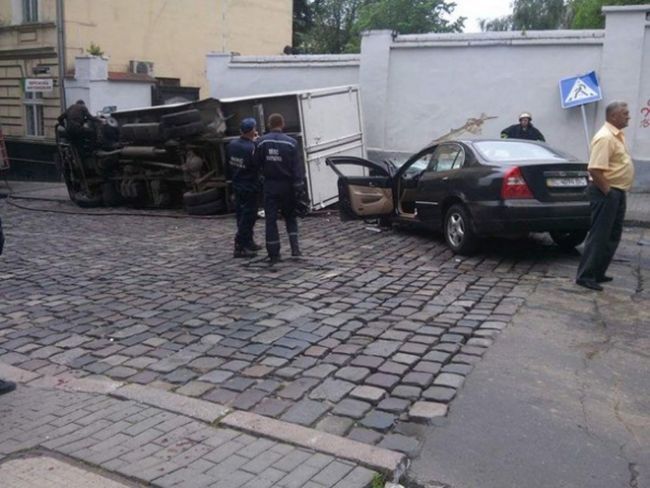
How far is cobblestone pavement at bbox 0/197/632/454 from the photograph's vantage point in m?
4.84

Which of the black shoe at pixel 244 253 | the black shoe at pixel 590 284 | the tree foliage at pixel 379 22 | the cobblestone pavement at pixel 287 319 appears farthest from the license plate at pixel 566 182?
the tree foliage at pixel 379 22

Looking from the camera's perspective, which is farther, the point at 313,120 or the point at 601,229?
the point at 313,120

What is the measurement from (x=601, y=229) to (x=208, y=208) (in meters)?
7.86

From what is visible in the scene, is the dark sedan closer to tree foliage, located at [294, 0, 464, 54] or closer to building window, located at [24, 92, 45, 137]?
building window, located at [24, 92, 45, 137]

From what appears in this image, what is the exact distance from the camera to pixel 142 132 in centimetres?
1374

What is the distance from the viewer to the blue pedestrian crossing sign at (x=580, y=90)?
13336mm

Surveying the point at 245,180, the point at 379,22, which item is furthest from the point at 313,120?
the point at 379,22

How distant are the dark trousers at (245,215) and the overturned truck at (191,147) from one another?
3692 mm

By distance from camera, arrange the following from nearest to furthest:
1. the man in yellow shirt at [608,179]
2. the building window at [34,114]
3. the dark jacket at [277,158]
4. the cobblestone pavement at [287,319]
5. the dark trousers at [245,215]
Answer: the cobblestone pavement at [287,319], the man in yellow shirt at [608,179], the dark jacket at [277,158], the dark trousers at [245,215], the building window at [34,114]

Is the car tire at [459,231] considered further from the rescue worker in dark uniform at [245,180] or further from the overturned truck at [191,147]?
the overturned truck at [191,147]

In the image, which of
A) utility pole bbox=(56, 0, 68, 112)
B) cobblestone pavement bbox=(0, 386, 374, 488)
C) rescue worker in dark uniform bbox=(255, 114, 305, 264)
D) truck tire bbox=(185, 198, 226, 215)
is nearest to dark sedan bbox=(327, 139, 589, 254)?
rescue worker in dark uniform bbox=(255, 114, 305, 264)

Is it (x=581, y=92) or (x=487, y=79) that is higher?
(x=487, y=79)

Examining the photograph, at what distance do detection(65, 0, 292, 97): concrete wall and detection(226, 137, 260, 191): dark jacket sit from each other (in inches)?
523

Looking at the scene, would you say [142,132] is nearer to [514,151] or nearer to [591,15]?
[514,151]
